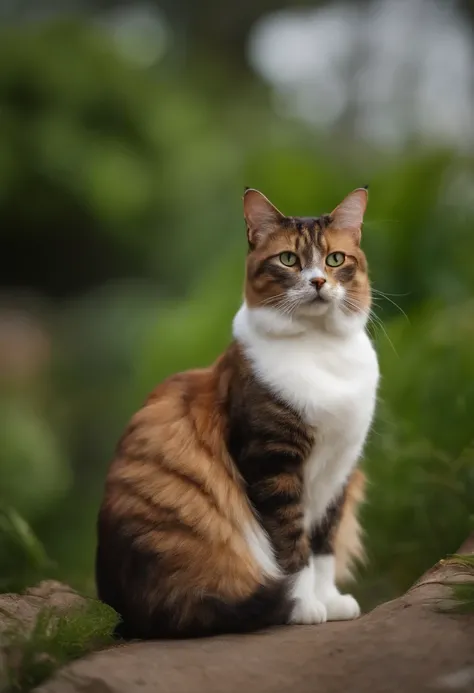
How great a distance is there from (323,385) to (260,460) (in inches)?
7.3

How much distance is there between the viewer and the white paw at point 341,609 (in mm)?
1836

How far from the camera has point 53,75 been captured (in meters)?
5.36

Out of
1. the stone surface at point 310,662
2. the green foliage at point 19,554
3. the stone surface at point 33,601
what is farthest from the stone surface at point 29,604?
the green foliage at point 19,554

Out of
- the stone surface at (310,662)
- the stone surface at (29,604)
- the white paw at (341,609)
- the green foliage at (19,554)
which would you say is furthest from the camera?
the green foliage at (19,554)

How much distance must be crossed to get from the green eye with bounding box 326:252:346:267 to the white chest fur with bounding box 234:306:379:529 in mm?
129

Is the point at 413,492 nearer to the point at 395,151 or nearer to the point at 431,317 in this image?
the point at 431,317

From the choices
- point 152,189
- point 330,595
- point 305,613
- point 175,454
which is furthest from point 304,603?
Result: point 152,189

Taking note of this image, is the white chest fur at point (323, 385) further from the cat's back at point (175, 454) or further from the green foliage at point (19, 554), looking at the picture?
the green foliage at point (19, 554)

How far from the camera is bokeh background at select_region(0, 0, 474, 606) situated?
141 inches

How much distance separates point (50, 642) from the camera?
5.04ft

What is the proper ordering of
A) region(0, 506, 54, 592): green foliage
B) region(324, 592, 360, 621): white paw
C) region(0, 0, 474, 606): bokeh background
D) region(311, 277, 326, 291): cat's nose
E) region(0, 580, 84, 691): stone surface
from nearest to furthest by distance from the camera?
region(0, 580, 84, 691): stone surface → region(311, 277, 326, 291): cat's nose → region(324, 592, 360, 621): white paw → region(0, 506, 54, 592): green foliage → region(0, 0, 474, 606): bokeh background

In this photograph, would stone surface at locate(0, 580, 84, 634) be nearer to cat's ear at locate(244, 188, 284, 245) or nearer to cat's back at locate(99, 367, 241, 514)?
cat's back at locate(99, 367, 241, 514)

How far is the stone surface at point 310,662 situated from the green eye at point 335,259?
65 centimetres

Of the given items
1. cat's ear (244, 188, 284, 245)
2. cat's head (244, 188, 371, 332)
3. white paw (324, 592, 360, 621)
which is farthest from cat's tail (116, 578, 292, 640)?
cat's ear (244, 188, 284, 245)
